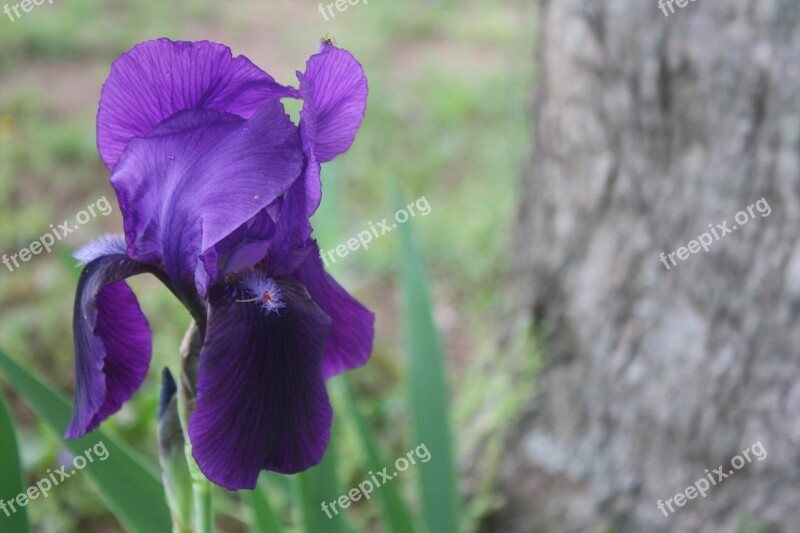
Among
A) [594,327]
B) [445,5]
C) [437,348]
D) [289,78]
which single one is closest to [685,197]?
[594,327]

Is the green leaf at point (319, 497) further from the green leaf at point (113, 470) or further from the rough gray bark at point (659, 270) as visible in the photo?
the rough gray bark at point (659, 270)

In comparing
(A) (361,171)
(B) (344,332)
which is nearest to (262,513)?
(B) (344,332)

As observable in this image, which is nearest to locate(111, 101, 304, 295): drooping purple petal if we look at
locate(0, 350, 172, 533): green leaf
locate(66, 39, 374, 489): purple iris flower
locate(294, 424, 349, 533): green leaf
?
locate(66, 39, 374, 489): purple iris flower

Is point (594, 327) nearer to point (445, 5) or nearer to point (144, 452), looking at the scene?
point (144, 452)

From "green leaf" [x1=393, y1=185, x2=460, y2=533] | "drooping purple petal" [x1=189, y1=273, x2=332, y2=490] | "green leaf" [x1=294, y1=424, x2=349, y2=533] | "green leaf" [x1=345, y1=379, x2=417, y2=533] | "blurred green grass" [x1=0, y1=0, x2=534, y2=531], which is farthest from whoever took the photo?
"blurred green grass" [x1=0, y1=0, x2=534, y2=531]

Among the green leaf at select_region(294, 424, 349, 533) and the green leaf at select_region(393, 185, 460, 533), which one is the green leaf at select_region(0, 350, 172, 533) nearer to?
the green leaf at select_region(294, 424, 349, 533)

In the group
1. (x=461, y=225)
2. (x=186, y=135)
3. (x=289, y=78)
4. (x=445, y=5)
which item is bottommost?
(x=186, y=135)
